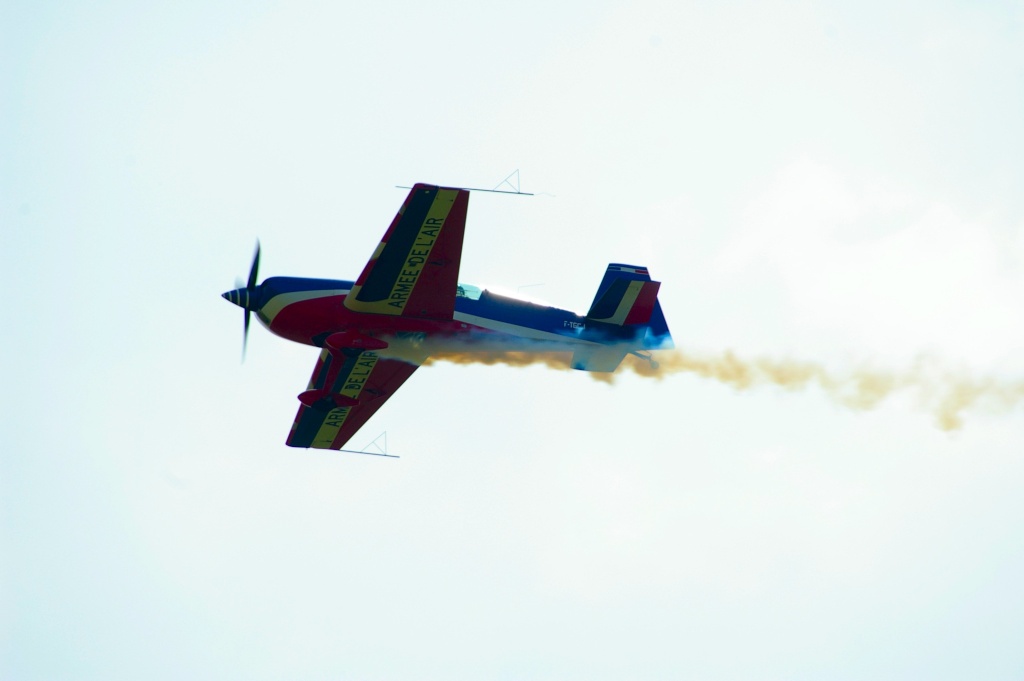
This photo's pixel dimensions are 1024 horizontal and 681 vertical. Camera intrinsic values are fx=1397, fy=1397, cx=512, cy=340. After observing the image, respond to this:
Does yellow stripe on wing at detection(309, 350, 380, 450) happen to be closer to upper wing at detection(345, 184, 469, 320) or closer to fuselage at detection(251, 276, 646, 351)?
fuselage at detection(251, 276, 646, 351)

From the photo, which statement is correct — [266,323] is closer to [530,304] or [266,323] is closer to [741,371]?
[530,304]

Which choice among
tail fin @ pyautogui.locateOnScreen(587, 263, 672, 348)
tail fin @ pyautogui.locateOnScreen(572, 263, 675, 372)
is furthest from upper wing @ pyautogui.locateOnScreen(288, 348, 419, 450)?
tail fin @ pyautogui.locateOnScreen(587, 263, 672, 348)

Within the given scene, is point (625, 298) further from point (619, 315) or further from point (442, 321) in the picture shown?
point (442, 321)

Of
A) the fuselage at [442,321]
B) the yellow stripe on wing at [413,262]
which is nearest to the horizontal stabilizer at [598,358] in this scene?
the fuselage at [442,321]

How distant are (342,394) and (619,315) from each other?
589cm

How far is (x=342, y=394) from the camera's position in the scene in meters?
28.5

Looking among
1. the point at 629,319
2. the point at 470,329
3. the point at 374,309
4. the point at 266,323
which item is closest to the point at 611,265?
the point at 629,319

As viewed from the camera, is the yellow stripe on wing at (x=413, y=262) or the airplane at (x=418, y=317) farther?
the airplane at (x=418, y=317)

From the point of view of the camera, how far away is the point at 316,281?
26.8 metres

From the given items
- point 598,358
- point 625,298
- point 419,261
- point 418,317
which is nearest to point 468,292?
point 418,317

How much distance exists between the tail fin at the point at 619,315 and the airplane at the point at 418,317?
0.02 meters

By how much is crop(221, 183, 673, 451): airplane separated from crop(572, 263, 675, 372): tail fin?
0.8 inches

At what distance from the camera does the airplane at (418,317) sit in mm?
25375

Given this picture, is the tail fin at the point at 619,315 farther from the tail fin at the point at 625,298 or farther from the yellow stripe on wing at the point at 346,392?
the yellow stripe on wing at the point at 346,392
